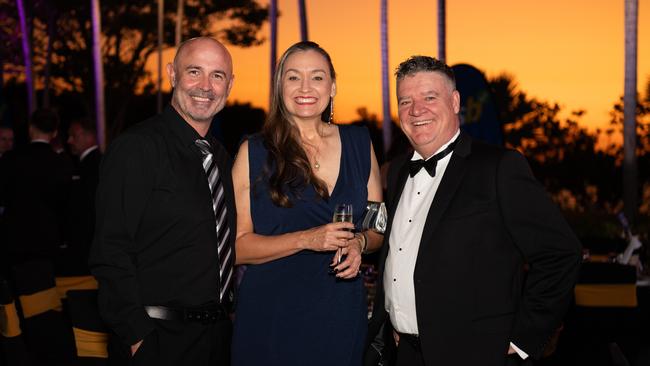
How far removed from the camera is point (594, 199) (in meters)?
22.6

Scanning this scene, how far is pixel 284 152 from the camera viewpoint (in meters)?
4.32

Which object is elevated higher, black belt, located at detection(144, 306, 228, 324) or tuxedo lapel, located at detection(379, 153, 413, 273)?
tuxedo lapel, located at detection(379, 153, 413, 273)

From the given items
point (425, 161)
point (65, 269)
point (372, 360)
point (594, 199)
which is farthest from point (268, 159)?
point (594, 199)

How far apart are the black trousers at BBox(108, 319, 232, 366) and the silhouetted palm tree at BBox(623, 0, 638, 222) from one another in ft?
35.1

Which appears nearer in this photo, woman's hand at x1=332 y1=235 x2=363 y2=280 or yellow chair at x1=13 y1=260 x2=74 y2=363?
woman's hand at x1=332 y1=235 x2=363 y2=280

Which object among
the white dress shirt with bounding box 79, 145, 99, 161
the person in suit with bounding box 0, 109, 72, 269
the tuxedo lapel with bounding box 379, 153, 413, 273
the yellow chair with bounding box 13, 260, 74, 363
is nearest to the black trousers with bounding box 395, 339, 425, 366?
the tuxedo lapel with bounding box 379, 153, 413, 273

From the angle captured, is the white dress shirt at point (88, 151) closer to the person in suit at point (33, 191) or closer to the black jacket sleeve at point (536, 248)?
the person in suit at point (33, 191)

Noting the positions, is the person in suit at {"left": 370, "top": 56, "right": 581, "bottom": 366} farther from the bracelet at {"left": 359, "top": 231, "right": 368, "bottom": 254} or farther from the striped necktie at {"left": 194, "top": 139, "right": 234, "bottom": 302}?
the striped necktie at {"left": 194, "top": 139, "right": 234, "bottom": 302}

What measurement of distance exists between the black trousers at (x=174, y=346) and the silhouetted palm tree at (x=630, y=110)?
35.1 ft

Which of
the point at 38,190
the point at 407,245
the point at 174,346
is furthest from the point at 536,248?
the point at 38,190

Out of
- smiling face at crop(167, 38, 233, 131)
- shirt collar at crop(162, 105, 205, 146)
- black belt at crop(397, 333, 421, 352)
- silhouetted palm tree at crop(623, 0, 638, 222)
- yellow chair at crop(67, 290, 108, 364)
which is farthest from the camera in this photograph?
silhouetted palm tree at crop(623, 0, 638, 222)

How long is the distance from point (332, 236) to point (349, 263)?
0.20 meters

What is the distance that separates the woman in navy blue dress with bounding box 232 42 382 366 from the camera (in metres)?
4.23

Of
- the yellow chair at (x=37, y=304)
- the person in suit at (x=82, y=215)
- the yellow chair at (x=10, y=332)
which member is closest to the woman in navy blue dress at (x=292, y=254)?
the yellow chair at (x=10, y=332)
